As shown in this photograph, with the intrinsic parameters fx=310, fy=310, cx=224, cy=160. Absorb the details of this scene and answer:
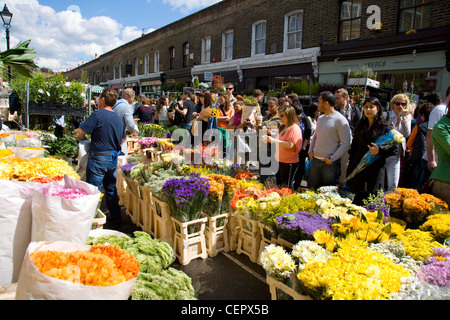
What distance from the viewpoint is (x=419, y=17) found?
9.63m

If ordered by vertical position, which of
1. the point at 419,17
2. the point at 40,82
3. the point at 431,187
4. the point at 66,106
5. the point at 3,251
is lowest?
the point at 3,251

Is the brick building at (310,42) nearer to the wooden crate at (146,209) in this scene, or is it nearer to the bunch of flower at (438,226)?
the bunch of flower at (438,226)

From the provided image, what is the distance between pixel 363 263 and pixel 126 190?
4233 millimetres

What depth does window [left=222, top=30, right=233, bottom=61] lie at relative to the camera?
703 inches

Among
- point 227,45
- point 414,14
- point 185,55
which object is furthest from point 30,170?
point 185,55

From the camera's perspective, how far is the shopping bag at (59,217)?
195 cm

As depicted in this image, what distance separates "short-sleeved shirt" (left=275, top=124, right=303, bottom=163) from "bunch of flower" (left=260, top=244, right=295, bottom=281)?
2666 millimetres

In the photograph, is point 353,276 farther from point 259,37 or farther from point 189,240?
point 259,37

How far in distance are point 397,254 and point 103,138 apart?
3740 mm

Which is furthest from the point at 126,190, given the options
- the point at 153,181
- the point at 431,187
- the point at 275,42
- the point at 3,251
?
the point at 275,42

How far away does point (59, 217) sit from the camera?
1.96 metres

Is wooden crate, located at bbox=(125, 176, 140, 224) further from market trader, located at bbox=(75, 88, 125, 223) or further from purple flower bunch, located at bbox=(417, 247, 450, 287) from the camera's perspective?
purple flower bunch, located at bbox=(417, 247, 450, 287)

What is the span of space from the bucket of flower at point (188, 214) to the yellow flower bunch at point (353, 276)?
1.74 metres
